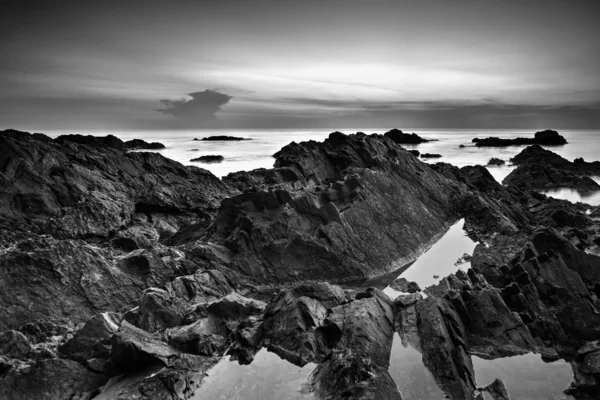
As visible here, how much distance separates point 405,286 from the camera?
25109 millimetres

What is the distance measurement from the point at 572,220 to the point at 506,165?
66.2m

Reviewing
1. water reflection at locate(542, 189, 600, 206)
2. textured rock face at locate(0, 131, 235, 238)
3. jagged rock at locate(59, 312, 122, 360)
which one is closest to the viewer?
jagged rock at locate(59, 312, 122, 360)

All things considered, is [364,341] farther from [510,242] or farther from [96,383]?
[510,242]

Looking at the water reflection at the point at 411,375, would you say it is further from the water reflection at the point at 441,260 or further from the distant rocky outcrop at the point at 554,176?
the distant rocky outcrop at the point at 554,176

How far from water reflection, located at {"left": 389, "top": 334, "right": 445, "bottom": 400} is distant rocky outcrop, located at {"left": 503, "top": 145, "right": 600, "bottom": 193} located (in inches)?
1681

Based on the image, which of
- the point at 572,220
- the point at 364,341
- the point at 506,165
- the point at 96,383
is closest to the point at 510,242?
the point at 572,220

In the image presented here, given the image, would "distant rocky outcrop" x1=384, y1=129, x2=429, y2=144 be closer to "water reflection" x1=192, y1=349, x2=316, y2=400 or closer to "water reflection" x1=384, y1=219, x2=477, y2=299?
"water reflection" x1=384, y1=219, x2=477, y2=299

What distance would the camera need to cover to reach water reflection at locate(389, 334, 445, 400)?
15273 millimetres

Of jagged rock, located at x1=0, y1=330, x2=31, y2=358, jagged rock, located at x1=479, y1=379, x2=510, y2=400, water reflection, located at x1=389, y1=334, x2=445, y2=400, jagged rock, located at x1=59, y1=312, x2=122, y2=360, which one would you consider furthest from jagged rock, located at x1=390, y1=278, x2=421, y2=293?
jagged rock, located at x1=0, y1=330, x2=31, y2=358

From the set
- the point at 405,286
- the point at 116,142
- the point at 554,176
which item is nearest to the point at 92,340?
the point at 405,286

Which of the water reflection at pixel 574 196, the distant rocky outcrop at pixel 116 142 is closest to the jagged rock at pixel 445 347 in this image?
the water reflection at pixel 574 196

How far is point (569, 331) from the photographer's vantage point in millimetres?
18109

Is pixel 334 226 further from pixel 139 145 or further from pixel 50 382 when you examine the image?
pixel 139 145

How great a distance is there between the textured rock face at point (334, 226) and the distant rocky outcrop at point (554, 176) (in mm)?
24695
